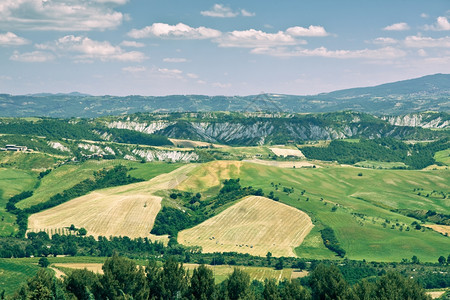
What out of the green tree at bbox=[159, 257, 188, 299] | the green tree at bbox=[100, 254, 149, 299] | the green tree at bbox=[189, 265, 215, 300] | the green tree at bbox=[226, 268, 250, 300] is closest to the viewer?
the green tree at bbox=[100, 254, 149, 299]

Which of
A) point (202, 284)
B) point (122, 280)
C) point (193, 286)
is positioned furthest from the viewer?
point (122, 280)

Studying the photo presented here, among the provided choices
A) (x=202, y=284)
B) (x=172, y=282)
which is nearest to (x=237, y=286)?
(x=202, y=284)

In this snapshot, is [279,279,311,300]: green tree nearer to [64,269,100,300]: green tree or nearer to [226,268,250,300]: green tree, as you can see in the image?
[226,268,250,300]: green tree

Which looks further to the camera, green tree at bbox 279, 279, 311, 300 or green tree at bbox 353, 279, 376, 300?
green tree at bbox 279, 279, 311, 300

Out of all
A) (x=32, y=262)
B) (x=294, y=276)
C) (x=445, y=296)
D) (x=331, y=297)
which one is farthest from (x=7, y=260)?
(x=445, y=296)

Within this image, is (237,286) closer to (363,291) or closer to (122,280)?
(122,280)

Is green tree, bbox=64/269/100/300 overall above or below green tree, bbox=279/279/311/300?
above

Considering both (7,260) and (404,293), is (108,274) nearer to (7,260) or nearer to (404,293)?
(404,293)

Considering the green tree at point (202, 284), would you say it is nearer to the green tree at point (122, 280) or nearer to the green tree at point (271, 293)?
the green tree at point (122, 280)

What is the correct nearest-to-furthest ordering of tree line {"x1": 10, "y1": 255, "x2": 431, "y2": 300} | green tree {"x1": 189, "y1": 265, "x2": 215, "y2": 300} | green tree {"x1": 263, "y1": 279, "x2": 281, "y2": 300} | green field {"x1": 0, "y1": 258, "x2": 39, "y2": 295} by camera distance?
green tree {"x1": 263, "y1": 279, "x2": 281, "y2": 300} → tree line {"x1": 10, "y1": 255, "x2": 431, "y2": 300} → green tree {"x1": 189, "y1": 265, "x2": 215, "y2": 300} → green field {"x1": 0, "y1": 258, "x2": 39, "y2": 295}

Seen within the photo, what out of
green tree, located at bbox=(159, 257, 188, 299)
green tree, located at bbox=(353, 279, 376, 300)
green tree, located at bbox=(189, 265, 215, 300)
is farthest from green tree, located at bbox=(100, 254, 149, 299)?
green tree, located at bbox=(353, 279, 376, 300)

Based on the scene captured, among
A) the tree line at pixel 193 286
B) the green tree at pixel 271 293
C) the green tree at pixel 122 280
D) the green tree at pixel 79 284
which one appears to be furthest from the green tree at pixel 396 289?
the green tree at pixel 79 284
